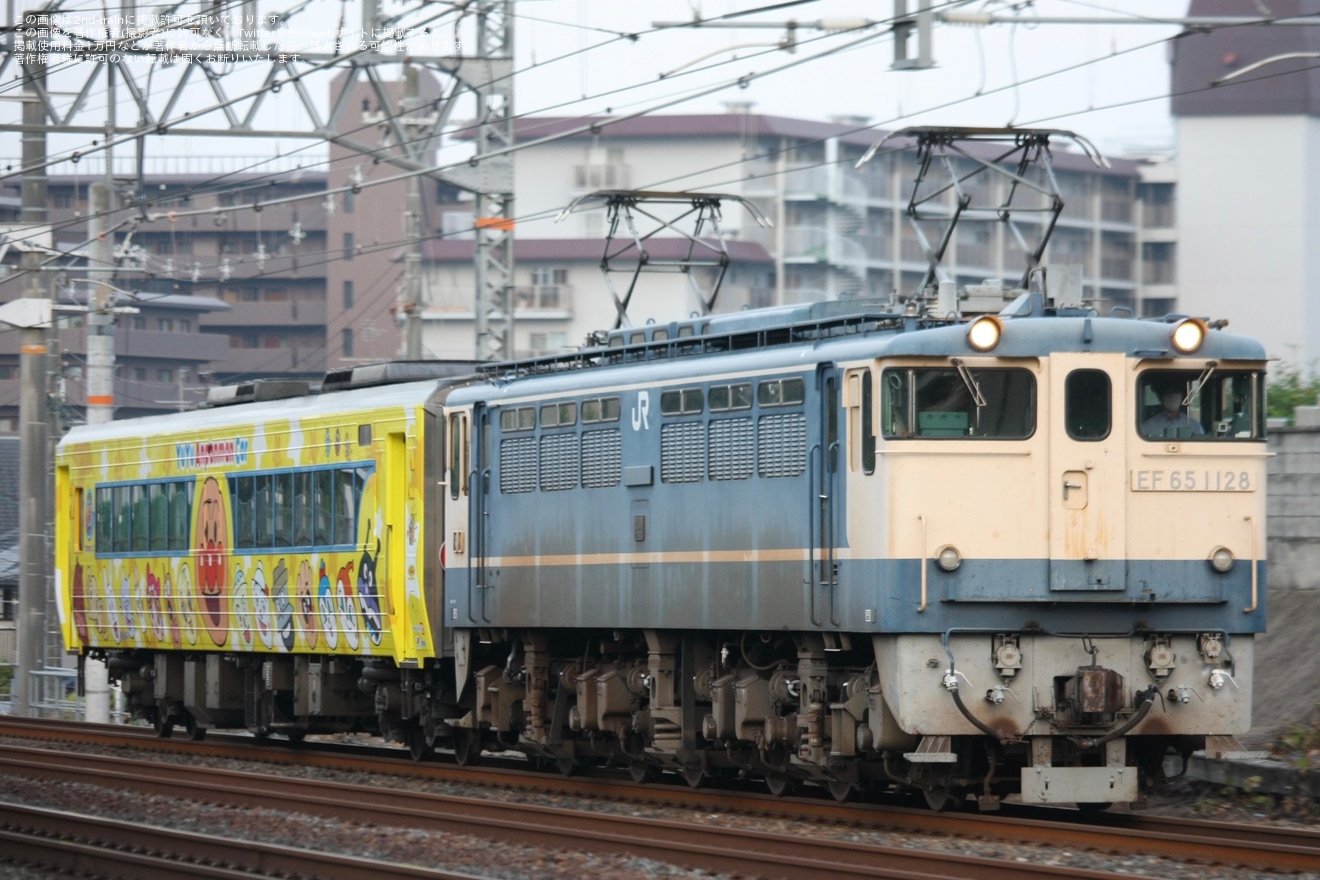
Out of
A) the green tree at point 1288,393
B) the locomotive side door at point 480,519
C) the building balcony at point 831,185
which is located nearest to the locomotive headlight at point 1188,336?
the locomotive side door at point 480,519

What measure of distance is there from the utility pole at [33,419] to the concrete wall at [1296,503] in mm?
16290

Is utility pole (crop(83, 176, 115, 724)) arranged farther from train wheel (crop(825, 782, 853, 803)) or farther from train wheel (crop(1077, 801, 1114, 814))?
train wheel (crop(1077, 801, 1114, 814))

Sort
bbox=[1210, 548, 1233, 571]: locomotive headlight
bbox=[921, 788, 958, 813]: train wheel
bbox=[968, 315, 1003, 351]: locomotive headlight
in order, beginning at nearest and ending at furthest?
bbox=[968, 315, 1003, 351]: locomotive headlight, bbox=[1210, 548, 1233, 571]: locomotive headlight, bbox=[921, 788, 958, 813]: train wheel

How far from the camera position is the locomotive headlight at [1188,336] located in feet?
47.3

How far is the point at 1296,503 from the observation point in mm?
19969

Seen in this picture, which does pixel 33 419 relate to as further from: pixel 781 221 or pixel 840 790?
pixel 781 221

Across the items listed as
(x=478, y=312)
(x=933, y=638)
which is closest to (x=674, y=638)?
(x=933, y=638)

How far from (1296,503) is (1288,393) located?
12.1m

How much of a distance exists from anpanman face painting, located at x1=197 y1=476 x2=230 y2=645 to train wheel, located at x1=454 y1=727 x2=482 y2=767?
12.8 ft

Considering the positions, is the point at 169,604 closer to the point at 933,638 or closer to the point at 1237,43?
the point at 933,638

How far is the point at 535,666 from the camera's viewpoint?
60.3ft

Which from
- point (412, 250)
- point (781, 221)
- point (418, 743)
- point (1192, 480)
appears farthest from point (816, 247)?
point (1192, 480)

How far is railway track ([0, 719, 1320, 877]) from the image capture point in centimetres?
1212

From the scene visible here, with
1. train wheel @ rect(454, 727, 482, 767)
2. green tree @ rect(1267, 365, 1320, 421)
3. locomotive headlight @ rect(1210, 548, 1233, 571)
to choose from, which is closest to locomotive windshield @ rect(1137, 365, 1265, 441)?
locomotive headlight @ rect(1210, 548, 1233, 571)
